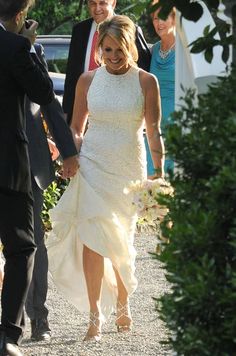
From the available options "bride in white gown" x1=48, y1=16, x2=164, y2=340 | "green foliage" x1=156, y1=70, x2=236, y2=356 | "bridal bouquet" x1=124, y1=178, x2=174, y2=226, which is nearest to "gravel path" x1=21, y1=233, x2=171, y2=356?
"bride in white gown" x1=48, y1=16, x2=164, y2=340

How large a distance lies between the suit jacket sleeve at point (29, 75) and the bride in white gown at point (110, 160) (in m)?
1.02

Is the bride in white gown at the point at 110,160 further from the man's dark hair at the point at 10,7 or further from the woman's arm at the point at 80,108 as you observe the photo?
the man's dark hair at the point at 10,7

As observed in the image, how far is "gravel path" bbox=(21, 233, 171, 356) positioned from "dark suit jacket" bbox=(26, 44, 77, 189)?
84 centimetres

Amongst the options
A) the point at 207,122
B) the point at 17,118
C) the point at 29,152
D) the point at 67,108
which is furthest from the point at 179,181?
the point at 67,108

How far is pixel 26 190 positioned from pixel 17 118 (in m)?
0.38

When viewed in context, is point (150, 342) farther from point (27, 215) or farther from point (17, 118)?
point (17, 118)

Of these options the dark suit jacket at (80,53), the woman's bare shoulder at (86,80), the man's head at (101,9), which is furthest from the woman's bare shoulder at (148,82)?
the man's head at (101,9)

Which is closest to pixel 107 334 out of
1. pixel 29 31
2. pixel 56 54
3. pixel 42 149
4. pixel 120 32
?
pixel 42 149

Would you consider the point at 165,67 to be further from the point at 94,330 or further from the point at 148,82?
the point at 94,330

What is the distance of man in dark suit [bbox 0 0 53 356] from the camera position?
6.16 m

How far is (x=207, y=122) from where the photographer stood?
3.65 meters

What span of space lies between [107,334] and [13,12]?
221 centimetres

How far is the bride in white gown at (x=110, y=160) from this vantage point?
7.26 meters

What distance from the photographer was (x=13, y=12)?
20.8 feet
